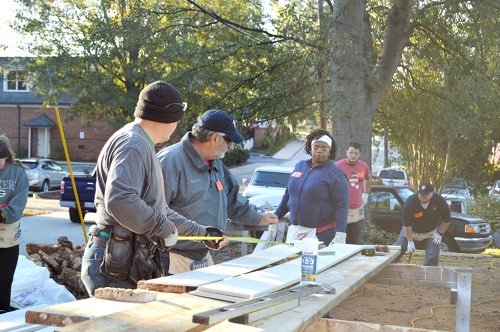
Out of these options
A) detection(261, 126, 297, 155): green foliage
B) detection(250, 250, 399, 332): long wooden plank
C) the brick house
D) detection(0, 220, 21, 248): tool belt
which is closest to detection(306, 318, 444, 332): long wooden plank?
detection(250, 250, 399, 332): long wooden plank

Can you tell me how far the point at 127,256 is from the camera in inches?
156

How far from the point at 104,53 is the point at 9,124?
23.0 m

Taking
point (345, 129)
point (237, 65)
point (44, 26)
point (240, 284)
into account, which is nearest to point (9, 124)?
point (44, 26)

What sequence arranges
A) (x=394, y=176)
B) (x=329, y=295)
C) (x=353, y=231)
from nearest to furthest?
(x=329, y=295) → (x=353, y=231) → (x=394, y=176)

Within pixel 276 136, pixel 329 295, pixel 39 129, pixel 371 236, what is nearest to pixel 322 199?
pixel 329 295

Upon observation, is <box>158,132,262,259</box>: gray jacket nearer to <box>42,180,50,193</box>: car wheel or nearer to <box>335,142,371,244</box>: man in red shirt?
<box>335,142,371,244</box>: man in red shirt

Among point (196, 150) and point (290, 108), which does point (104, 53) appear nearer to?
point (290, 108)

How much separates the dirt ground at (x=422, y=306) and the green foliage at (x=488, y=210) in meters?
9.59

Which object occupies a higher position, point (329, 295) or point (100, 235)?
point (100, 235)

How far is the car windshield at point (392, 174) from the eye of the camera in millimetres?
31828

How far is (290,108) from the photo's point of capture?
13.9 metres

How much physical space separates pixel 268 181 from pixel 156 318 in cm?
1413

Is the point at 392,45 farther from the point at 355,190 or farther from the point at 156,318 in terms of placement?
the point at 156,318

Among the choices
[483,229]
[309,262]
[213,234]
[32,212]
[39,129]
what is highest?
[39,129]
